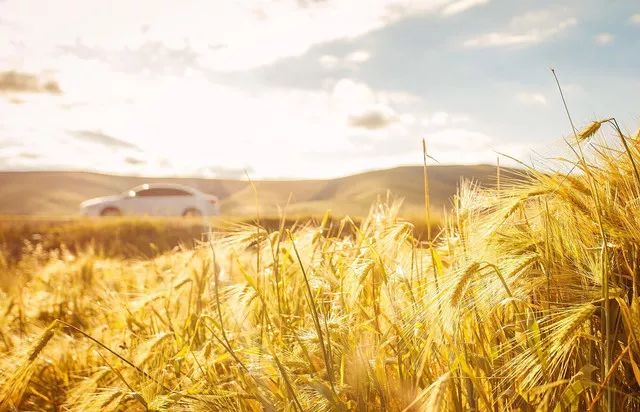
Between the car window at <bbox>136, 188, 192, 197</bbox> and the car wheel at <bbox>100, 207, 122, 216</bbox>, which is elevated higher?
the car window at <bbox>136, 188, 192, 197</bbox>

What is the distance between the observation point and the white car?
23266 millimetres

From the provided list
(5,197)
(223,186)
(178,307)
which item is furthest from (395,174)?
(178,307)

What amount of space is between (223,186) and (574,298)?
288 feet

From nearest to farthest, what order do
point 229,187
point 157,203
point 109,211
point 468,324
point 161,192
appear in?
point 468,324
point 109,211
point 157,203
point 161,192
point 229,187

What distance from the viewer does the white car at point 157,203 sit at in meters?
23.3

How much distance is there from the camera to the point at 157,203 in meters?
24.1

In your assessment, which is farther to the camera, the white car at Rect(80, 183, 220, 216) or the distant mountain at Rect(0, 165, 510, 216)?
the distant mountain at Rect(0, 165, 510, 216)

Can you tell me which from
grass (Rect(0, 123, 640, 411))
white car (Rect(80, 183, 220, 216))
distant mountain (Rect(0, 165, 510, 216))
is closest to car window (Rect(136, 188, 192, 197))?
white car (Rect(80, 183, 220, 216))

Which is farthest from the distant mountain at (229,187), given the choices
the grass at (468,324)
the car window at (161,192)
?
the grass at (468,324)

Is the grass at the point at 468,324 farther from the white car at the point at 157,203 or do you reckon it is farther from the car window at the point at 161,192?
the car window at the point at 161,192

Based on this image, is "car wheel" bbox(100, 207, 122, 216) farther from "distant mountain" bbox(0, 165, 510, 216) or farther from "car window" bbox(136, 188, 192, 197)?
"distant mountain" bbox(0, 165, 510, 216)

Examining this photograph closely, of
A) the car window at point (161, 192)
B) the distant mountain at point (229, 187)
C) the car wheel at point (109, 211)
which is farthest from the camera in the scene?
the distant mountain at point (229, 187)

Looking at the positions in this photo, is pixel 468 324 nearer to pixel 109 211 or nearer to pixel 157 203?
pixel 157 203

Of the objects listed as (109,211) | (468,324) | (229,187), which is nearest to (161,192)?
(109,211)
